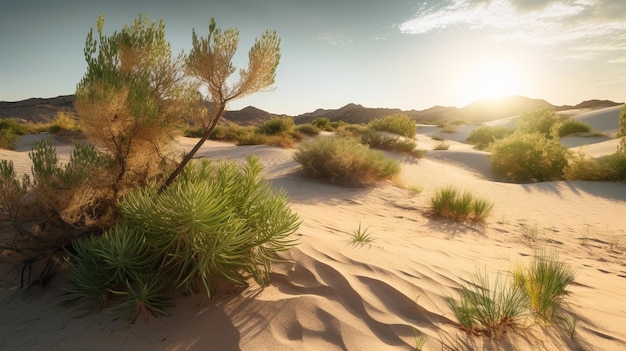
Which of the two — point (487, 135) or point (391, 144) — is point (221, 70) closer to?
point (391, 144)

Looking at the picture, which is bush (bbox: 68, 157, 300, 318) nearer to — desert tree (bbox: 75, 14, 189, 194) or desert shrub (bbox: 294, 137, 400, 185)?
desert tree (bbox: 75, 14, 189, 194)

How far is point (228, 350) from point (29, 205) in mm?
2355

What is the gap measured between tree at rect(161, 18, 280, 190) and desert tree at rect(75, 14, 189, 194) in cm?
27

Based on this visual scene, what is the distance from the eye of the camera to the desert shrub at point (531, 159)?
1063cm

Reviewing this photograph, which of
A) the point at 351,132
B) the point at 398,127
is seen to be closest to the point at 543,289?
the point at 351,132

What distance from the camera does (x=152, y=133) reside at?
10.6ft

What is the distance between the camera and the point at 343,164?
298 inches

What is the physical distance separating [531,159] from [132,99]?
39.2 ft

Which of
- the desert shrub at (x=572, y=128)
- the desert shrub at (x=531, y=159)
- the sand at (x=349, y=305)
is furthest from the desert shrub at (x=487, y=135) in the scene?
the sand at (x=349, y=305)

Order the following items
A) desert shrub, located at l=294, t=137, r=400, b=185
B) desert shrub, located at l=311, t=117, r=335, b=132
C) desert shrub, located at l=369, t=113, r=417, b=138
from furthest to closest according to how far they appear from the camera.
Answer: desert shrub, located at l=311, t=117, r=335, b=132 < desert shrub, located at l=369, t=113, r=417, b=138 < desert shrub, located at l=294, t=137, r=400, b=185

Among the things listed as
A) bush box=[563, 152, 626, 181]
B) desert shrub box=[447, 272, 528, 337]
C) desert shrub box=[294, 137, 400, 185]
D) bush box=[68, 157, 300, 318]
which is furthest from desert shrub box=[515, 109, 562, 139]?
bush box=[68, 157, 300, 318]

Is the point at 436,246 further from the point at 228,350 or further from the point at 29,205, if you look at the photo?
the point at 29,205

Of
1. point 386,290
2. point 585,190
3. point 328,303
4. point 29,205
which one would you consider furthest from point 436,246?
point 585,190

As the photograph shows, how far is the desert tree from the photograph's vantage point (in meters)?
2.85
